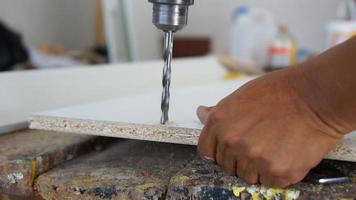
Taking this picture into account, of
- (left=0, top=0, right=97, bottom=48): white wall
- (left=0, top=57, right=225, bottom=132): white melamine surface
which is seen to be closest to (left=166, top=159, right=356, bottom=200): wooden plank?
(left=0, top=57, right=225, bottom=132): white melamine surface

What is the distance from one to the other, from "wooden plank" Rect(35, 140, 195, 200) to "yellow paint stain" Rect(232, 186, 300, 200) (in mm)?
90

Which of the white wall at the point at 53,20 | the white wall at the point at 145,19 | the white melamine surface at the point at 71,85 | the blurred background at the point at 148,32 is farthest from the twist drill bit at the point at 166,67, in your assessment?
the white wall at the point at 53,20

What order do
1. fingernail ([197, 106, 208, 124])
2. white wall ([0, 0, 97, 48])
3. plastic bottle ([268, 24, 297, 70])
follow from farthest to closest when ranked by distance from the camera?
plastic bottle ([268, 24, 297, 70]) → white wall ([0, 0, 97, 48]) → fingernail ([197, 106, 208, 124])

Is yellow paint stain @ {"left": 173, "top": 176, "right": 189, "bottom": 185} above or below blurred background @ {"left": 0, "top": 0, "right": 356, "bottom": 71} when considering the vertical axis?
below

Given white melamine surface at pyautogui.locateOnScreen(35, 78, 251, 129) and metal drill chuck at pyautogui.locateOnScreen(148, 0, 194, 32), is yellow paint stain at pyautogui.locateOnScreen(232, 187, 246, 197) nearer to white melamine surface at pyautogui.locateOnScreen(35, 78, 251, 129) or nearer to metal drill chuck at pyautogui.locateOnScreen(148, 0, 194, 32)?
white melamine surface at pyautogui.locateOnScreen(35, 78, 251, 129)

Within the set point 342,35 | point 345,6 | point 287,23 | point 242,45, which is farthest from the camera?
point 287,23

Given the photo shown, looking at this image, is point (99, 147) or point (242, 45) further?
point (242, 45)

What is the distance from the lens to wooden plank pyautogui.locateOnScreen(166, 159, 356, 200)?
1.52 ft

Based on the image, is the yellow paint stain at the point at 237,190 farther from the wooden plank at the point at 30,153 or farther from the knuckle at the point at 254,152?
the wooden plank at the point at 30,153

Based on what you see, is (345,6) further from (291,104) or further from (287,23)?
(291,104)

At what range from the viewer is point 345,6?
2109mm

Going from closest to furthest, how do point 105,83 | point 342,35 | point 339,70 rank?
1. point 339,70
2. point 105,83
3. point 342,35

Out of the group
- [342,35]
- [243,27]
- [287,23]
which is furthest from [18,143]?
[287,23]

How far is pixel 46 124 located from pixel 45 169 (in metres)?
0.06
